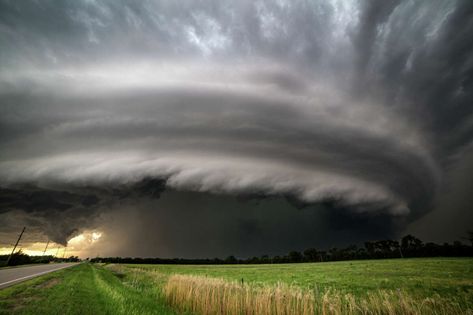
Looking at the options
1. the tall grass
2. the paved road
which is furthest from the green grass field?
the paved road

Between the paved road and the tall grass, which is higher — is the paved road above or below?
above

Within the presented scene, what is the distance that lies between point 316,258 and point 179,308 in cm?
19391

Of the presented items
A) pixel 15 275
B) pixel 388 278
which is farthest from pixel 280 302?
pixel 15 275

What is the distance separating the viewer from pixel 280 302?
9.54 meters

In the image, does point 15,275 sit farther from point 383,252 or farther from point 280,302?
point 383,252

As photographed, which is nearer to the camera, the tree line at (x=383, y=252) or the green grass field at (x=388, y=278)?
the green grass field at (x=388, y=278)

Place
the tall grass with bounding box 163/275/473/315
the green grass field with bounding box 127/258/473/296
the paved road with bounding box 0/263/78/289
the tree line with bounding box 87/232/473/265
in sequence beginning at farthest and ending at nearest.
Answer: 1. the tree line with bounding box 87/232/473/265
2. the green grass field with bounding box 127/258/473/296
3. the paved road with bounding box 0/263/78/289
4. the tall grass with bounding box 163/275/473/315

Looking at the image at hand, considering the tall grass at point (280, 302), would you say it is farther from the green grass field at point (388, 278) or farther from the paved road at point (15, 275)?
the paved road at point (15, 275)

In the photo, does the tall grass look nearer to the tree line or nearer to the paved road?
the paved road

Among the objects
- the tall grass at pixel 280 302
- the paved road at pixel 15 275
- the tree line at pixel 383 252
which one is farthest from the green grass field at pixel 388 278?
the tree line at pixel 383 252

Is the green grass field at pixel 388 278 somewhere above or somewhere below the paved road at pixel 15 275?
below

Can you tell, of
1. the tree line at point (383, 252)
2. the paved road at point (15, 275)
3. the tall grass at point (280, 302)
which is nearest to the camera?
the tall grass at point (280, 302)

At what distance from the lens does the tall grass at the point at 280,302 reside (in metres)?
8.21

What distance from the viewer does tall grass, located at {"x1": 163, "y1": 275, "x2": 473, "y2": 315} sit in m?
8.21
